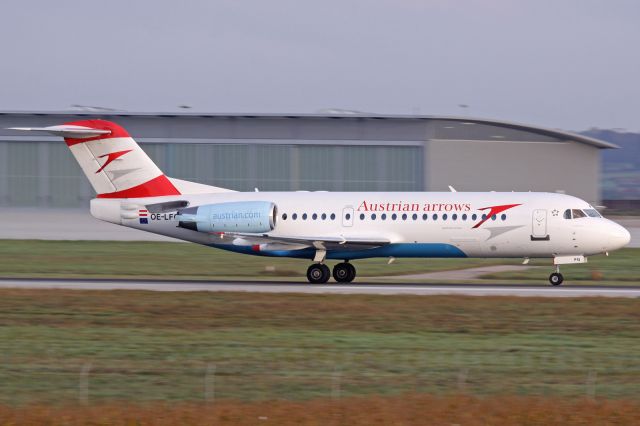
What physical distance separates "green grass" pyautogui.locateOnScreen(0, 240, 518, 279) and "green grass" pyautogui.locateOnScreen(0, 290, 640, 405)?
36.2 feet

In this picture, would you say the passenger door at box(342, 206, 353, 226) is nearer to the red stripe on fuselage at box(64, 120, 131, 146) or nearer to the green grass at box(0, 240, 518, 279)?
the green grass at box(0, 240, 518, 279)

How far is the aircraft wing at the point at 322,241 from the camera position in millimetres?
33219

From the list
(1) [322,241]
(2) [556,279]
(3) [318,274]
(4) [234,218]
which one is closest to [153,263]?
(4) [234,218]

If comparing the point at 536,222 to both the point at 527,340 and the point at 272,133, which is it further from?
the point at 272,133

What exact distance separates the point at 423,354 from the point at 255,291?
38.2 feet

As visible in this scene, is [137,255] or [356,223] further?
[137,255]

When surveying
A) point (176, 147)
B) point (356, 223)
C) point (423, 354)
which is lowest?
point (423, 354)

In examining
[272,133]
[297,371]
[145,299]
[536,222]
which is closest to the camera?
[297,371]

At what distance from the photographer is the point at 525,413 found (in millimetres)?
13891

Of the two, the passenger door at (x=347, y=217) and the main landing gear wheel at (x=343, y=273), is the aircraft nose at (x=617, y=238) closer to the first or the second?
the passenger door at (x=347, y=217)

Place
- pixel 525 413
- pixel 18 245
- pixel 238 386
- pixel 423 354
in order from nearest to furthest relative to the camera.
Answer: pixel 525 413 → pixel 238 386 → pixel 423 354 → pixel 18 245

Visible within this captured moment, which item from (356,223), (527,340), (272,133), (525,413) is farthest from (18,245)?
(525,413)

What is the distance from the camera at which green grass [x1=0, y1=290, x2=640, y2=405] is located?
53.4 feet

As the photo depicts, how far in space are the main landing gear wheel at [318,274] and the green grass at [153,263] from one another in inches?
198
